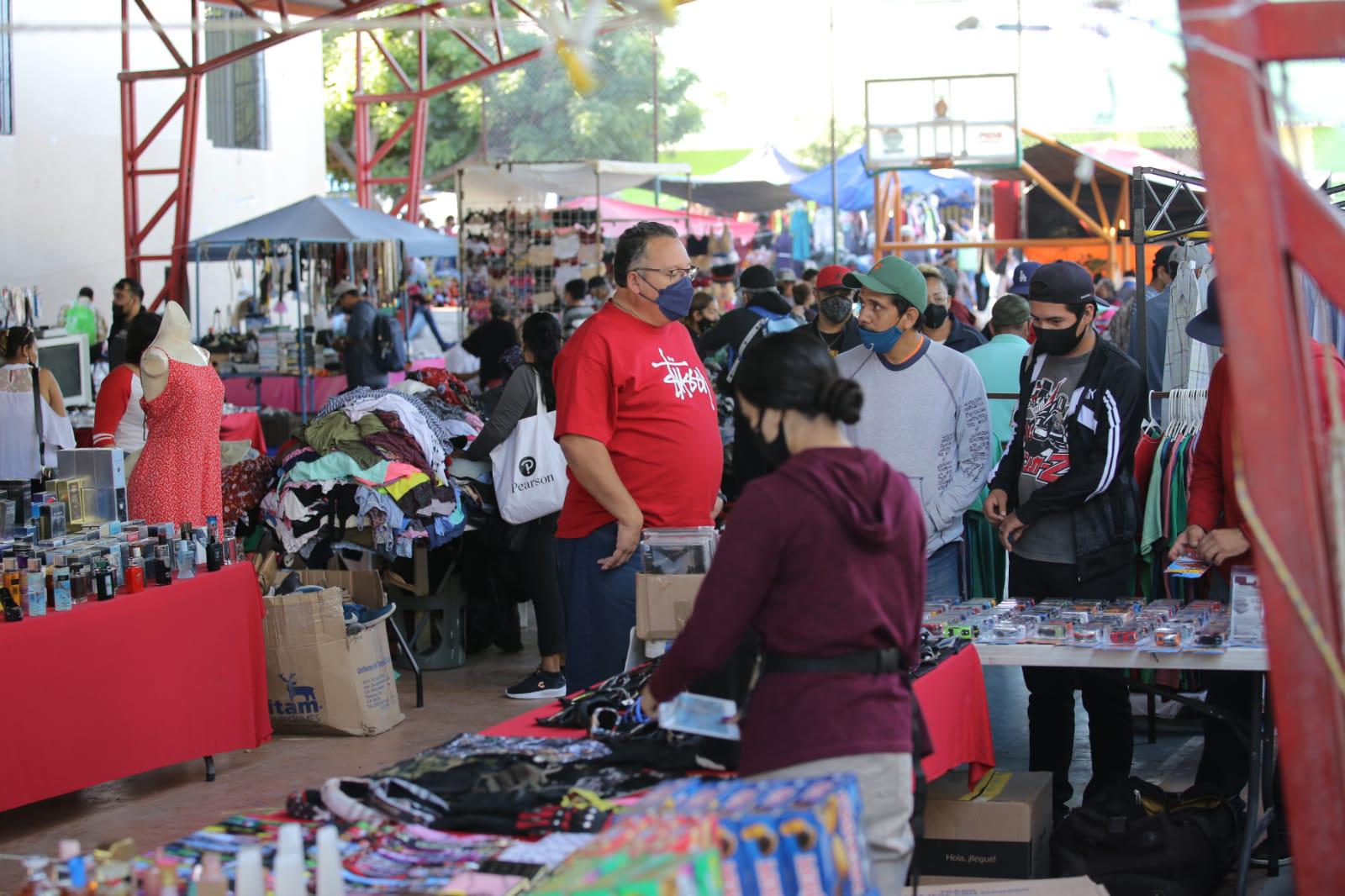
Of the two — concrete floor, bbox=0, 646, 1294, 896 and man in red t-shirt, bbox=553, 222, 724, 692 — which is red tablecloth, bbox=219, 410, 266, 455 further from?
man in red t-shirt, bbox=553, 222, 724, 692

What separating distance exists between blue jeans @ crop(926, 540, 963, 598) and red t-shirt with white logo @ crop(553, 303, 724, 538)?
90 centimetres

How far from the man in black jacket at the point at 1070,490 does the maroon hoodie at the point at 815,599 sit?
2.11 metres

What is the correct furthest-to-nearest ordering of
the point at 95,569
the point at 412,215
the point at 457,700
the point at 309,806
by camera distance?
the point at 412,215, the point at 457,700, the point at 95,569, the point at 309,806

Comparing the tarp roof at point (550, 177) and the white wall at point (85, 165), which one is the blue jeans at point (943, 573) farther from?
the white wall at point (85, 165)

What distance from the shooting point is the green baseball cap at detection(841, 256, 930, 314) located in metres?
4.79

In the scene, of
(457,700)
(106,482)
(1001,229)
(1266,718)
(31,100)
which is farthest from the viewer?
(1001,229)

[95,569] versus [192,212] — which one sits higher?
[192,212]

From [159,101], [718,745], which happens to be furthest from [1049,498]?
[159,101]

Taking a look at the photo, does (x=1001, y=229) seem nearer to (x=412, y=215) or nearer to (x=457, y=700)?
(x=412, y=215)

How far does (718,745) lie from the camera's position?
320cm

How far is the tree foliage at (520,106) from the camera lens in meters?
27.8

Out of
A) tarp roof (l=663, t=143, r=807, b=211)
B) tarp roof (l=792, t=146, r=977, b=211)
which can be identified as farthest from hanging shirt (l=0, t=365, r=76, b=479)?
tarp roof (l=663, t=143, r=807, b=211)

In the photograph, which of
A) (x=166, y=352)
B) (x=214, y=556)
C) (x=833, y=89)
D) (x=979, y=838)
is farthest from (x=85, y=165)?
(x=979, y=838)

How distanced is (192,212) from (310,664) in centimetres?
1268
